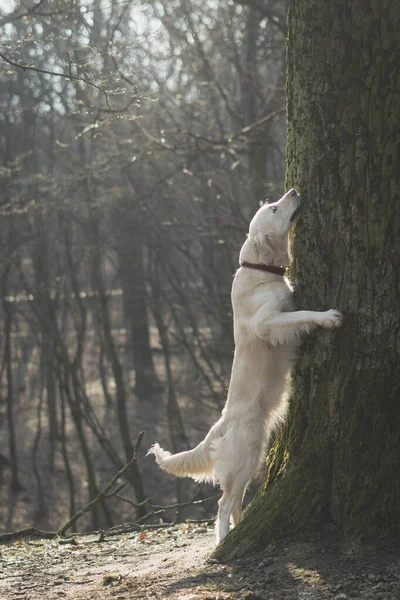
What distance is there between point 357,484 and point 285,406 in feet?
3.18

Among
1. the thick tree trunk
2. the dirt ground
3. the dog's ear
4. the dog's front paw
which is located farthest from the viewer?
the dog's ear

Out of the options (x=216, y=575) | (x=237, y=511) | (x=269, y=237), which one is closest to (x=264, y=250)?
(x=269, y=237)

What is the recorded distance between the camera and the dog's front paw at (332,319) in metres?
Answer: 4.36

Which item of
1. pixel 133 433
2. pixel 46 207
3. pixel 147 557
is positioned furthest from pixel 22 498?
pixel 147 557

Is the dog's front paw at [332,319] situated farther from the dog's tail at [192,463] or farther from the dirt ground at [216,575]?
the dog's tail at [192,463]

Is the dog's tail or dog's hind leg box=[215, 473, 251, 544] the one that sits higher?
the dog's tail

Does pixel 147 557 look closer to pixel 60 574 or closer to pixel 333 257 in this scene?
pixel 60 574

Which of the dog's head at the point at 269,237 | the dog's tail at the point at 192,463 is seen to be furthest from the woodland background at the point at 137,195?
the dog's tail at the point at 192,463

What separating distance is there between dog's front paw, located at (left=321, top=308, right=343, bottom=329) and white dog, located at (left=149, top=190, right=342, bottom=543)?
23.8 inches

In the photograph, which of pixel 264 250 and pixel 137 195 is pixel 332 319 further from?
pixel 137 195

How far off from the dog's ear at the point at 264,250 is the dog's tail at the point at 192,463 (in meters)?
1.42

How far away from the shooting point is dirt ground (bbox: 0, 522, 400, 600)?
3791 mm

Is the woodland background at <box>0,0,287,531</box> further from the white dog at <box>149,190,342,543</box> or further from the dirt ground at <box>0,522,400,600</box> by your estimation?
the dirt ground at <box>0,522,400,600</box>

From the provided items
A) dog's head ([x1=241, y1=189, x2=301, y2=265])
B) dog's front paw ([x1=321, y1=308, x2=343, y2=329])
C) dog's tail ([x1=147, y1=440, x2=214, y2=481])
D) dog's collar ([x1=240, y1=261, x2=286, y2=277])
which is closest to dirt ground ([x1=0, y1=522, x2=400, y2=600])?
dog's tail ([x1=147, y1=440, x2=214, y2=481])
